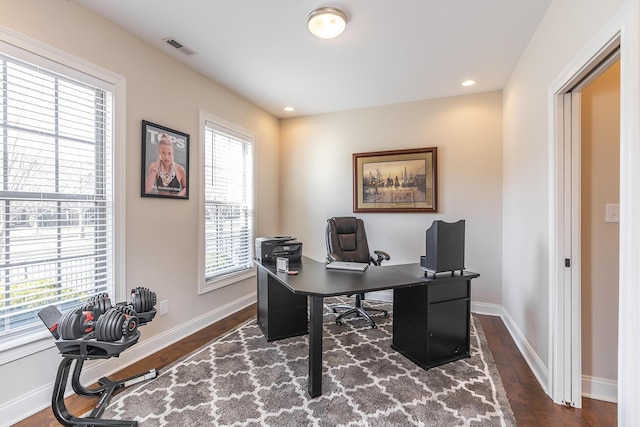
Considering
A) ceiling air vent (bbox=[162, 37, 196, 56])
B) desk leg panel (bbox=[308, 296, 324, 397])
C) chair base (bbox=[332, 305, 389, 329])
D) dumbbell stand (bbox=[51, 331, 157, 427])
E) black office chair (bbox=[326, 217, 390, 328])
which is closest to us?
dumbbell stand (bbox=[51, 331, 157, 427])

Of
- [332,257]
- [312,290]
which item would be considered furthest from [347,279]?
[332,257]

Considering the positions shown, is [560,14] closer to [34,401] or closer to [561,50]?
[561,50]

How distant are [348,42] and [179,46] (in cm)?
148

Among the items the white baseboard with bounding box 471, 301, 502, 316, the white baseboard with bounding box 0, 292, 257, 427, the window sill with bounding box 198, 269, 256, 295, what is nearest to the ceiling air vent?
the window sill with bounding box 198, 269, 256, 295

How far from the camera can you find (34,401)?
5.92 feet

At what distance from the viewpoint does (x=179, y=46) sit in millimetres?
2555

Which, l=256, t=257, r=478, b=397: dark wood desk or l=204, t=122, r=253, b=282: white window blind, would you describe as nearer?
l=256, t=257, r=478, b=397: dark wood desk

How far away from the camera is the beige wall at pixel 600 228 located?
6.02 feet

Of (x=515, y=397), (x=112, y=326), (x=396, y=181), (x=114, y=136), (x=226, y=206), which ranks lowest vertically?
(x=515, y=397)

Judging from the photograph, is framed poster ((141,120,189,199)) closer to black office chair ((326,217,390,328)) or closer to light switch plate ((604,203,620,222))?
black office chair ((326,217,390,328))

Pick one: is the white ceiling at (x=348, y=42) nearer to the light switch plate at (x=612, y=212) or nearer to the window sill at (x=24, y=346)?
the light switch plate at (x=612, y=212)

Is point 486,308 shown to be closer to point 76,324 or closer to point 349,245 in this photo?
point 349,245

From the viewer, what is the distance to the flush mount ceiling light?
2053 mm

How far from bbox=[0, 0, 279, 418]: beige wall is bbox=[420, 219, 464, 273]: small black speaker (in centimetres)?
231
